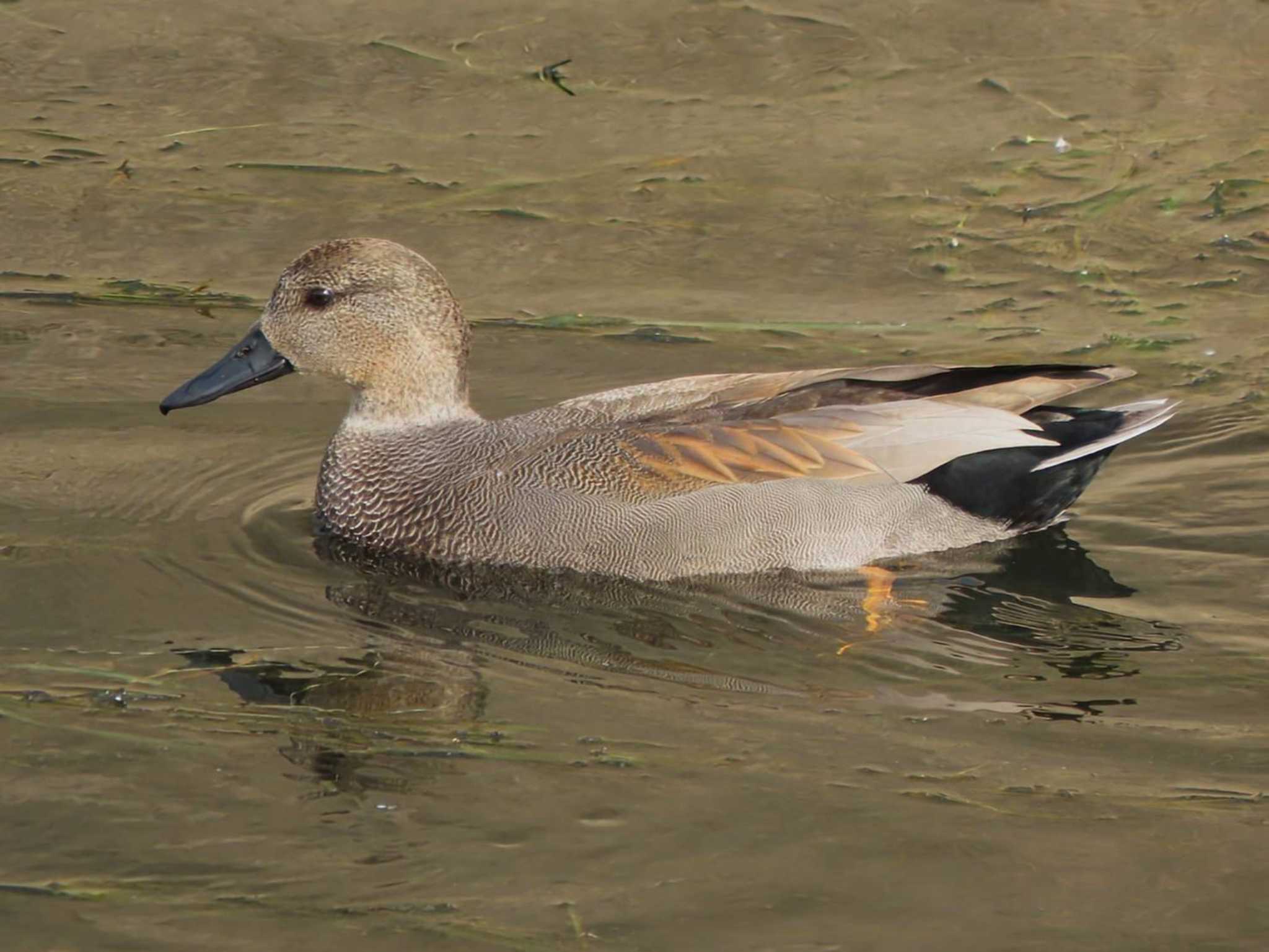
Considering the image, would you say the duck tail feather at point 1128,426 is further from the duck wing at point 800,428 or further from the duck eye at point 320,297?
the duck eye at point 320,297

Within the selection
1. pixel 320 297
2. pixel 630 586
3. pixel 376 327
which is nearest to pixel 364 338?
pixel 376 327

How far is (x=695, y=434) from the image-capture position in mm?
6176

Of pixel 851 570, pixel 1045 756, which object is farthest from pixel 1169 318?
pixel 1045 756

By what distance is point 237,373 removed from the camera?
657cm

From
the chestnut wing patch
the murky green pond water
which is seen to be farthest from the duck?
the murky green pond water

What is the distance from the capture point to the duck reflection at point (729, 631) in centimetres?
530

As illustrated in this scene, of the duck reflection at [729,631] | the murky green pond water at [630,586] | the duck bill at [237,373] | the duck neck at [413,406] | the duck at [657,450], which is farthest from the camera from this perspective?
the duck neck at [413,406]

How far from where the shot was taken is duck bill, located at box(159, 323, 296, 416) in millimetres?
6488

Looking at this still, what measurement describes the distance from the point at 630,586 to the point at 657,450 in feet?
1.37

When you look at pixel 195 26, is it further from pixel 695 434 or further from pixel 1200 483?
pixel 1200 483

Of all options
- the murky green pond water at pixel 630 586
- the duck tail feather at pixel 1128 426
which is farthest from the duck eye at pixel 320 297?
the duck tail feather at pixel 1128 426

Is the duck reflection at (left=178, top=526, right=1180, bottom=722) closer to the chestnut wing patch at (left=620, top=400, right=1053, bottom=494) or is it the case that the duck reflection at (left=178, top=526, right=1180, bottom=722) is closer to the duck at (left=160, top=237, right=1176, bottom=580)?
the duck at (left=160, top=237, right=1176, bottom=580)

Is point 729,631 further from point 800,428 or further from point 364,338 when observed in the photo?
point 364,338

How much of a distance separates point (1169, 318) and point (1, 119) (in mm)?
5201
